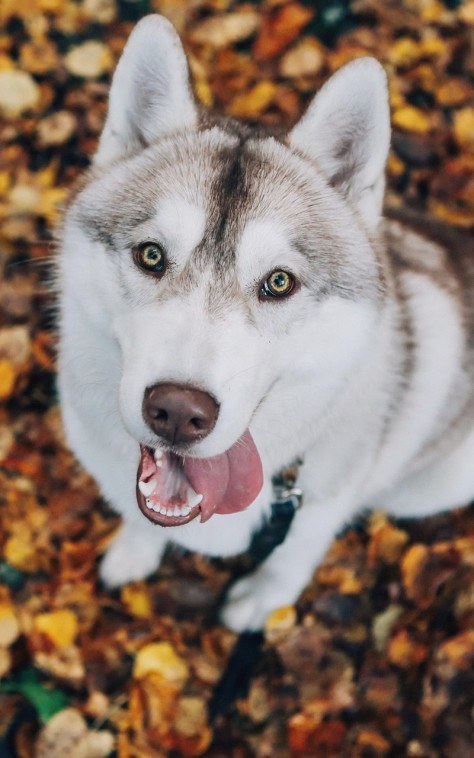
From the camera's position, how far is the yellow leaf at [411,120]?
3566 millimetres

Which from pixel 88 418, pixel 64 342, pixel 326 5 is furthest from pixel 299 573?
pixel 326 5

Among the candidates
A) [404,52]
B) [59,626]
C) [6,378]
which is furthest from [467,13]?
[59,626]

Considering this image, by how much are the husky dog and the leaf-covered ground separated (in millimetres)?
577

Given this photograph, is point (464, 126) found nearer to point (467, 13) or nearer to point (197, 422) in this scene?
point (467, 13)

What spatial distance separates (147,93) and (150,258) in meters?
0.54

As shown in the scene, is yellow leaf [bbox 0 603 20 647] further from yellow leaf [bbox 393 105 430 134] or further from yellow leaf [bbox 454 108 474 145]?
yellow leaf [bbox 454 108 474 145]

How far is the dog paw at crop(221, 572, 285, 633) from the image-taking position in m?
2.55

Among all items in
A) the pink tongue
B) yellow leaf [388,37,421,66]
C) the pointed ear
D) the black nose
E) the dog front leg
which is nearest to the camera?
the black nose

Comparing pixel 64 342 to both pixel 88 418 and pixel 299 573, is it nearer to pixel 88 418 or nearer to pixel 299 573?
pixel 88 418

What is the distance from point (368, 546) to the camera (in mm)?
2836

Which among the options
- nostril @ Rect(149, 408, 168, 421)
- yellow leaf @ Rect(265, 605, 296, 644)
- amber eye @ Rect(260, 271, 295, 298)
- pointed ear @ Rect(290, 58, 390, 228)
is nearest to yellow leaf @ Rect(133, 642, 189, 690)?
yellow leaf @ Rect(265, 605, 296, 644)

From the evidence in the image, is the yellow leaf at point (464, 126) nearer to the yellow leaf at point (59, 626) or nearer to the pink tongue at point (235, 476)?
the pink tongue at point (235, 476)

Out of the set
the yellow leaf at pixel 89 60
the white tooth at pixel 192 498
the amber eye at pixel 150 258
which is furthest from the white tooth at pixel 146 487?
the yellow leaf at pixel 89 60

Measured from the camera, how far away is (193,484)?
1814 millimetres
